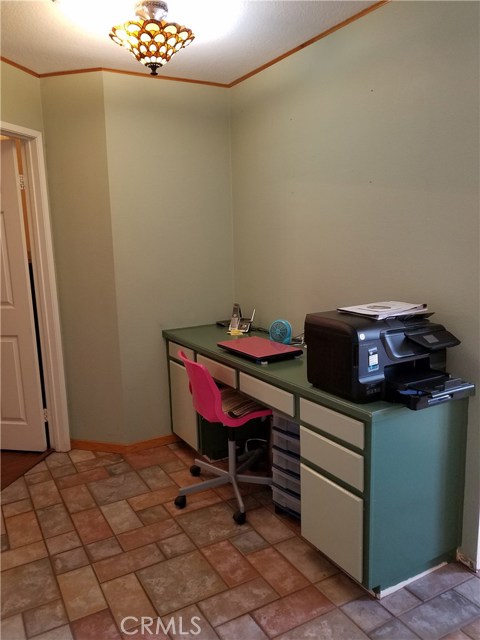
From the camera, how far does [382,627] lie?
1.80 meters

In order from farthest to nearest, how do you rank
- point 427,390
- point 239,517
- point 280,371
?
1. point 239,517
2. point 280,371
3. point 427,390

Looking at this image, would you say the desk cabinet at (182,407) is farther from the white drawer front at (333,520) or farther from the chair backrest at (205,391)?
the white drawer front at (333,520)

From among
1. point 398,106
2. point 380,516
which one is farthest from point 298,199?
point 380,516

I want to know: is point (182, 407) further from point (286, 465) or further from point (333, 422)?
point (333, 422)

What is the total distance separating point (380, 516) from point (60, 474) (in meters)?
2.12

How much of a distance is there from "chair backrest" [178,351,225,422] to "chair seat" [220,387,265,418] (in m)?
0.08

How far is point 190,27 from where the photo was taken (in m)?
2.42

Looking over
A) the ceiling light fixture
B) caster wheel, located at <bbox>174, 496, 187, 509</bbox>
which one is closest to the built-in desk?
caster wheel, located at <bbox>174, 496, 187, 509</bbox>

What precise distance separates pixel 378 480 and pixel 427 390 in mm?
395

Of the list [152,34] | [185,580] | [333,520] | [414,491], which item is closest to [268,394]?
[333,520]

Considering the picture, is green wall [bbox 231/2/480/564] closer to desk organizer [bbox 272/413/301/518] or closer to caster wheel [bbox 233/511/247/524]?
desk organizer [bbox 272/413/301/518]

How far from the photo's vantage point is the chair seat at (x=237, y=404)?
2.58 meters

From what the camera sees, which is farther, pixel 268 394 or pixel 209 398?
pixel 209 398

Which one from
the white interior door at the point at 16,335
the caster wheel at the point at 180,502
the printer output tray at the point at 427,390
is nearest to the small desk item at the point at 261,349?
the printer output tray at the point at 427,390
